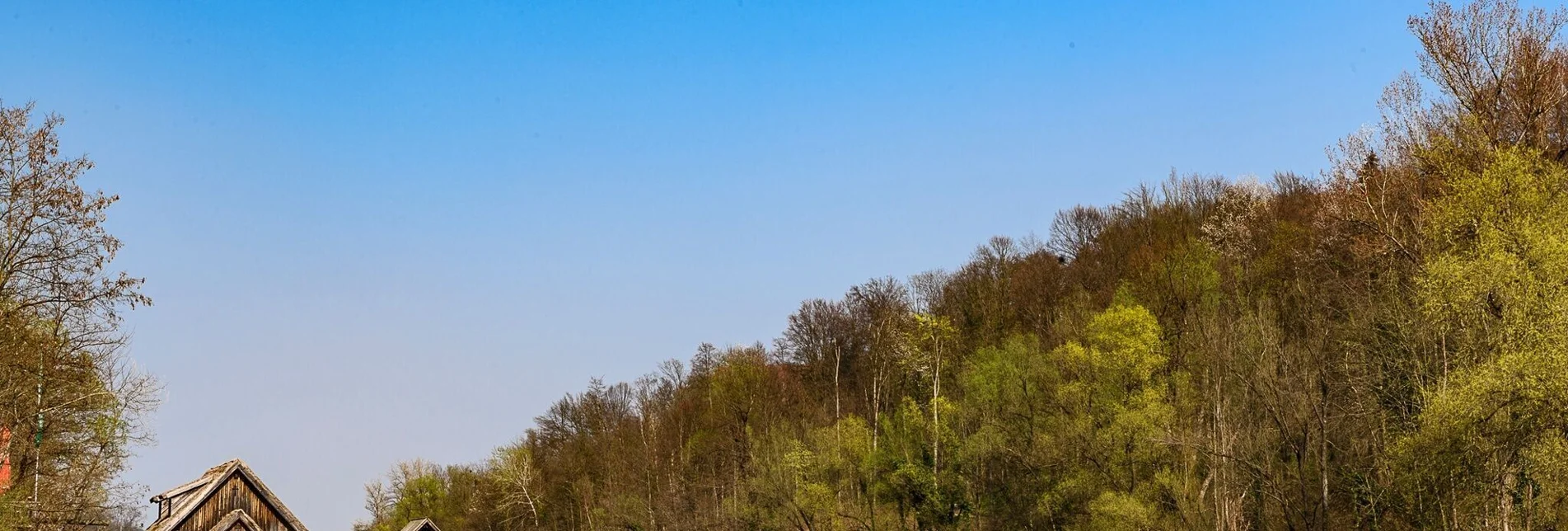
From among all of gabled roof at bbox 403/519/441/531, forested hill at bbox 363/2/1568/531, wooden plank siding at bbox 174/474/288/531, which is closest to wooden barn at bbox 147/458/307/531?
wooden plank siding at bbox 174/474/288/531

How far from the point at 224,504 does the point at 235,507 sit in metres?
0.33

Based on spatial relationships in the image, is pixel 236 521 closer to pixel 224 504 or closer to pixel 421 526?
pixel 224 504

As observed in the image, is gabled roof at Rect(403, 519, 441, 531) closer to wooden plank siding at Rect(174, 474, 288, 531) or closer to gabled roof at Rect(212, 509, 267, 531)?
wooden plank siding at Rect(174, 474, 288, 531)

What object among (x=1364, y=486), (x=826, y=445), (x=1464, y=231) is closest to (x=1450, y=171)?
(x=1464, y=231)

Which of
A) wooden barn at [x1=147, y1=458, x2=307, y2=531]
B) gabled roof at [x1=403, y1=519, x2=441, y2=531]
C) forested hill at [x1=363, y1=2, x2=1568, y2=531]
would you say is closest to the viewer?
forested hill at [x1=363, y1=2, x2=1568, y2=531]

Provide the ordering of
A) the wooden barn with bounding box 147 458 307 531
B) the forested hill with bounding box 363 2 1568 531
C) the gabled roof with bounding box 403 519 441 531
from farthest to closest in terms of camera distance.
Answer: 1. the gabled roof with bounding box 403 519 441 531
2. the wooden barn with bounding box 147 458 307 531
3. the forested hill with bounding box 363 2 1568 531

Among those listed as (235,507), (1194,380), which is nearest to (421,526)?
(235,507)

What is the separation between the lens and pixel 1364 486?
1201 inches

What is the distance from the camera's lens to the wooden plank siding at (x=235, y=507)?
111 feet

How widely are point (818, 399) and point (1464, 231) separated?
4682 centimetres

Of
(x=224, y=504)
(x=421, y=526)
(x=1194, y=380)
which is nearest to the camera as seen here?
(x=224, y=504)

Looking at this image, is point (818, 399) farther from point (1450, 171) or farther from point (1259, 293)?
point (1450, 171)

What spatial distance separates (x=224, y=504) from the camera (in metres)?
34.5

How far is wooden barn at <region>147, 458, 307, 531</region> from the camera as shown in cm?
3356
